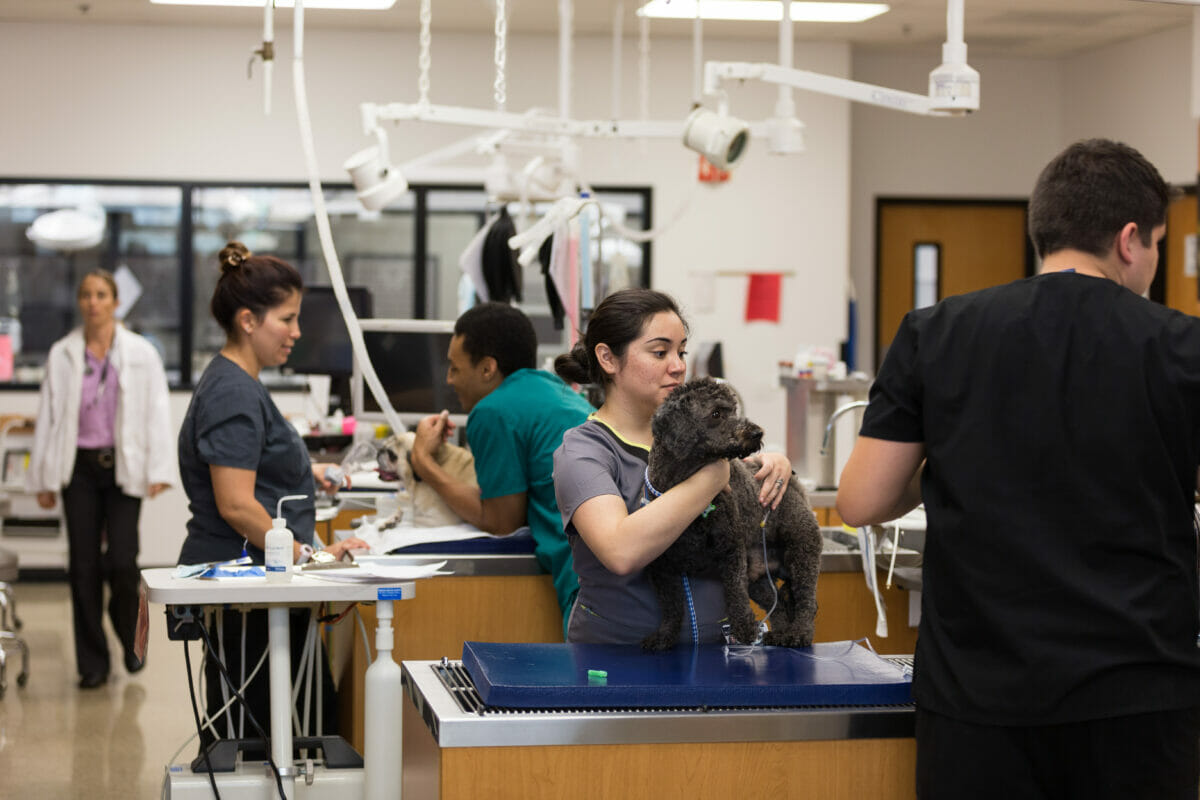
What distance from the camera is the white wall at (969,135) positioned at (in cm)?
813

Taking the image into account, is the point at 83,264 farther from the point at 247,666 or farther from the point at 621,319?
the point at 621,319

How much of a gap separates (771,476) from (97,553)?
3.64 m

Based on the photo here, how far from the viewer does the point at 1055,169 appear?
5.51ft

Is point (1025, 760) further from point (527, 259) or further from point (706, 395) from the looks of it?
point (527, 259)

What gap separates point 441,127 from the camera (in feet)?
24.8

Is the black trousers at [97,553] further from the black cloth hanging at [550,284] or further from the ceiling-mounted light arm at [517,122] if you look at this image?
the black cloth hanging at [550,284]

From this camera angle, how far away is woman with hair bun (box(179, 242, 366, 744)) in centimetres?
274

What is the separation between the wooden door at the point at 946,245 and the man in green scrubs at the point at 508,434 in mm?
5438

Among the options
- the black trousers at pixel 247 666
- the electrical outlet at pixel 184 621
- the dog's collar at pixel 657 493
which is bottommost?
the black trousers at pixel 247 666

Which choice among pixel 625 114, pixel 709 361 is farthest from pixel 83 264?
pixel 709 361

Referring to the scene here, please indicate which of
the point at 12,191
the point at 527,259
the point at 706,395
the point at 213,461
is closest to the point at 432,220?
the point at 12,191

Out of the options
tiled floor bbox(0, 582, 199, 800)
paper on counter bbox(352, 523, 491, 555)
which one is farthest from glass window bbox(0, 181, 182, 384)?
paper on counter bbox(352, 523, 491, 555)

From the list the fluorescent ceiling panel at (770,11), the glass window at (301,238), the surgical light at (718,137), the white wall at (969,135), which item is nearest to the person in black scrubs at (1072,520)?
the surgical light at (718,137)

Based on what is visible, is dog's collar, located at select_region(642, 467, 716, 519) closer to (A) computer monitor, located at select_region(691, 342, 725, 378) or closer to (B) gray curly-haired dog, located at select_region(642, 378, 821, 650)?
(B) gray curly-haired dog, located at select_region(642, 378, 821, 650)
